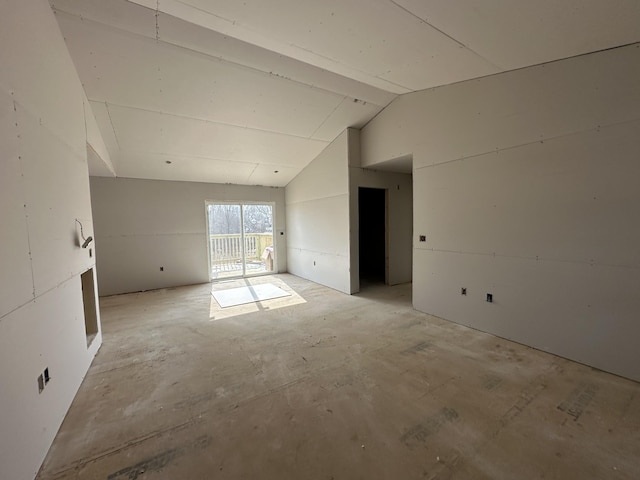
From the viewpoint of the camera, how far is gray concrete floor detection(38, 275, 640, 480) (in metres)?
1.43

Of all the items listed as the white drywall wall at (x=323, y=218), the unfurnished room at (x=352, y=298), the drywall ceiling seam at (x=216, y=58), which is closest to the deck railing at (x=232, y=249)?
the white drywall wall at (x=323, y=218)

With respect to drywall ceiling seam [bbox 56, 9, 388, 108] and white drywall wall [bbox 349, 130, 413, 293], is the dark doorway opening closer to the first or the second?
white drywall wall [bbox 349, 130, 413, 293]

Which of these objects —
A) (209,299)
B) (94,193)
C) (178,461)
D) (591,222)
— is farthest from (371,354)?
(94,193)

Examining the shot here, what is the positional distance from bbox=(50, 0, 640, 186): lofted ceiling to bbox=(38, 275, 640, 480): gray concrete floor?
274cm

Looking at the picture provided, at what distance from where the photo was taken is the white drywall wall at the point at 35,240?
129cm

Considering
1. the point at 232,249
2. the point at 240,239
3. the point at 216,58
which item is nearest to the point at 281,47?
the point at 216,58

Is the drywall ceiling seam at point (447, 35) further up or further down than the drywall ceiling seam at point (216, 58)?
further down

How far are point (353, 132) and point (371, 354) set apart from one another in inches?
140

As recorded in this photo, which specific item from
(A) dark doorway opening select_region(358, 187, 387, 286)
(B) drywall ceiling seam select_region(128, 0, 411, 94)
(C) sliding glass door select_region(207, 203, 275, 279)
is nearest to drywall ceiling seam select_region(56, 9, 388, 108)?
(B) drywall ceiling seam select_region(128, 0, 411, 94)

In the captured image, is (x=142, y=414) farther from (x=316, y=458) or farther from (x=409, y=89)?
(x=409, y=89)

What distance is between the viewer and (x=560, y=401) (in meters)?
1.90

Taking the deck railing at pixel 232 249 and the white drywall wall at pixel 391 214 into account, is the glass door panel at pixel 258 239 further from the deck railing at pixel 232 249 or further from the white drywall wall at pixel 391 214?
the white drywall wall at pixel 391 214

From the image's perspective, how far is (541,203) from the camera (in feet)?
8.45

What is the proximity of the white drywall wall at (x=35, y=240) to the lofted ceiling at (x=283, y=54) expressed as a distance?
22.0 inches
